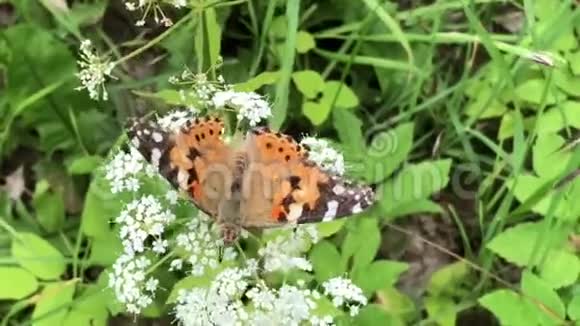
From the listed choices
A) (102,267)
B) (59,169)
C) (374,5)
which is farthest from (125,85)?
(374,5)

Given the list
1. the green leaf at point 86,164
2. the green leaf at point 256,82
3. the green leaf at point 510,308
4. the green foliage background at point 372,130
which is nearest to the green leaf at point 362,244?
the green foliage background at point 372,130

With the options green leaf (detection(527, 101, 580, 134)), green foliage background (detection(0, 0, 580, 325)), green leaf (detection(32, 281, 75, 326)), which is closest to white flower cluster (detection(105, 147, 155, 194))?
green foliage background (detection(0, 0, 580, 325))

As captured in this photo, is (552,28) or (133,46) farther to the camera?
(133,46)

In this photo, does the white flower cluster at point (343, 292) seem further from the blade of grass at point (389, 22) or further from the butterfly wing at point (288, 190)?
the blade of grass at point (389, 22)

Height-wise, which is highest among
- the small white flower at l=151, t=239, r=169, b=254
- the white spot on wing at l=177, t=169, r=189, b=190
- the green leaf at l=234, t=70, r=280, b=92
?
the green leaf at l=234, t=70, r=280, b=92

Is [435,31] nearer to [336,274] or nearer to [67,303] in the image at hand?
[336,274]

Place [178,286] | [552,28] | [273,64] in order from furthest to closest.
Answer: [273,64] < [552,28] < [178,286]

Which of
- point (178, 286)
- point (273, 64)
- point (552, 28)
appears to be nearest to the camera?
point (178, 286)

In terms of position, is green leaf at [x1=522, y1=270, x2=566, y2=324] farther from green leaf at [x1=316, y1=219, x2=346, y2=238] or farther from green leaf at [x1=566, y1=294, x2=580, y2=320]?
green leaf at [x1=316, y1=219, x2=346, y2=238]
